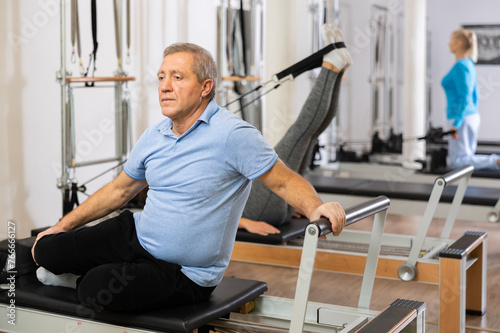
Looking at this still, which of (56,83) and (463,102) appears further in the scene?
(463,102)

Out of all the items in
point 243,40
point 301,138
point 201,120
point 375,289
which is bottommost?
point 375,289

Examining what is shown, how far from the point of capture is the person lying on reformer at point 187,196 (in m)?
1.82

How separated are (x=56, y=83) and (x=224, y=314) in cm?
253

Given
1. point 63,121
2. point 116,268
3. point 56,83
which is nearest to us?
point 116,268

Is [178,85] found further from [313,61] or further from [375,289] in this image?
[375,289]

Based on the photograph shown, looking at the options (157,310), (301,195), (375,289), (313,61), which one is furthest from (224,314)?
(313,61)

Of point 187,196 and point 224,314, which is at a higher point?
point 187,196

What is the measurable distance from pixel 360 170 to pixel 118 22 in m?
3.44

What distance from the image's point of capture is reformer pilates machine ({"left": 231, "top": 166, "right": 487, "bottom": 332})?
2.54m

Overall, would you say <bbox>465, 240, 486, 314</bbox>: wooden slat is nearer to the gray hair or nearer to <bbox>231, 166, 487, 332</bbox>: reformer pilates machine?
<bbox>231, 166, 487, 332</bbox>: reformer pilates machine

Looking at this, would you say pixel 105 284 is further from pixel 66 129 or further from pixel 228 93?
pixel 228 93

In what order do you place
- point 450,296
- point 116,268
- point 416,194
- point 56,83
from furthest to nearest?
point 416,194, point 56,83, point 450,296, point 116,268

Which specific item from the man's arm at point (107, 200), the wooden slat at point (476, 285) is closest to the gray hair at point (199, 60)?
the man's arm at point (107, 200)

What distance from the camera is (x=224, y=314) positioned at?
76.2 inches
